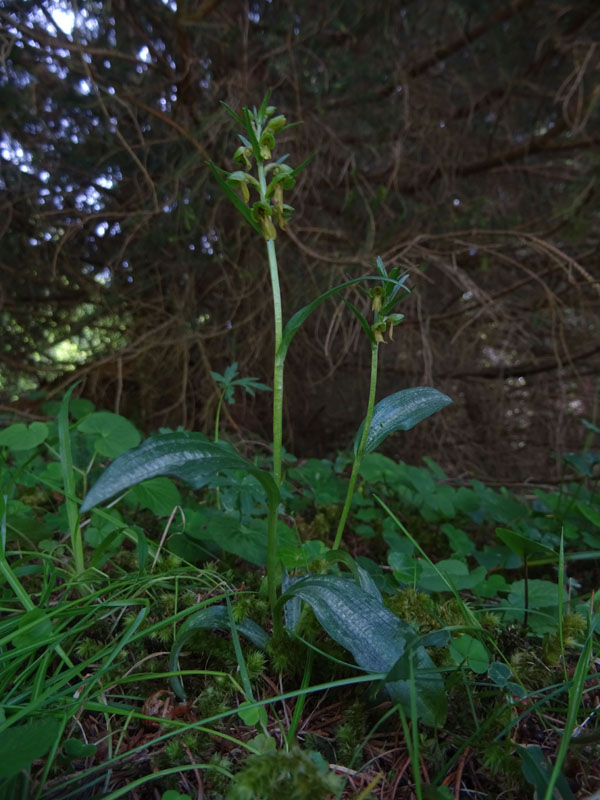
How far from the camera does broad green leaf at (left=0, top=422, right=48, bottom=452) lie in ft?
4.58

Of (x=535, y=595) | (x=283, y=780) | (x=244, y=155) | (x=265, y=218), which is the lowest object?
(x=535, y=595)

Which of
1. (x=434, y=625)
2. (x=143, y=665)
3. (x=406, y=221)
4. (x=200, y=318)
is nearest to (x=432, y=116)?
(x=406, y=221)

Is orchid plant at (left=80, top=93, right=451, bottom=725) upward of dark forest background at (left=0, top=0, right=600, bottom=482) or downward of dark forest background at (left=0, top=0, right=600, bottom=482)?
downward

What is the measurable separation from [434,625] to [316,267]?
7.35 ft

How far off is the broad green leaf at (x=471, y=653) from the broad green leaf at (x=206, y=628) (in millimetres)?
353

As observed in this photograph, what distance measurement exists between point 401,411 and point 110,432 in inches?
39.3

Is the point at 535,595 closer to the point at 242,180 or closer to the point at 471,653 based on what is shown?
the point at 471,653

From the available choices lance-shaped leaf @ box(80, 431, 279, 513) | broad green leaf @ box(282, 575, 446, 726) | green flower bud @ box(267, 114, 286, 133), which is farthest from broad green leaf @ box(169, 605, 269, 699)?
green flower bud @ box(267, 114, 286, 133)

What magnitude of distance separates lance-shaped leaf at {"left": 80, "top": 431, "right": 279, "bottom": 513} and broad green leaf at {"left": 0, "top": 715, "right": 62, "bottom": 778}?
0.95 feet

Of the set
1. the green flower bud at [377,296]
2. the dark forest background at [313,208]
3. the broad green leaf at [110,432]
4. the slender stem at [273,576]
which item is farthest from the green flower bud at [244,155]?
the dark forest background at [313,208]

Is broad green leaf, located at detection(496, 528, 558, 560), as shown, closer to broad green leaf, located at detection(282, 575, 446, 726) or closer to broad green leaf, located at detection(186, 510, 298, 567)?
broad green leaf, located at detection(282, 575, 446, 726)

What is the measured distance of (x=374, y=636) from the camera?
2.44ft

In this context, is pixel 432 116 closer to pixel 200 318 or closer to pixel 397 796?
pixel 200 318

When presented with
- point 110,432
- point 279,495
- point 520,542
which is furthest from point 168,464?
point 110,432
